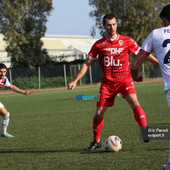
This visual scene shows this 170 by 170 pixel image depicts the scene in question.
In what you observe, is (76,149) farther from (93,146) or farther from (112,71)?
(112,71)

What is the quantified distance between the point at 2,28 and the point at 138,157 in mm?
38429

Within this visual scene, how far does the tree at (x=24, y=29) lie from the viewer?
41750mm

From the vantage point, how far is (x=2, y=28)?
42031 mm

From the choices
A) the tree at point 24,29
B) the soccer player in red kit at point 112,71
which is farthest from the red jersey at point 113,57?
the tree at point 24,29

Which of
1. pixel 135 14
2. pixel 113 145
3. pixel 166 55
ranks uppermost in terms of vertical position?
pixel 135 14

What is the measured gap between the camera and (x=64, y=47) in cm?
5869

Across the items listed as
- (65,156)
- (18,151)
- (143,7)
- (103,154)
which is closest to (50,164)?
(65,156)

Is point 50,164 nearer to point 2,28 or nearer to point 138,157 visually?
point 138,157

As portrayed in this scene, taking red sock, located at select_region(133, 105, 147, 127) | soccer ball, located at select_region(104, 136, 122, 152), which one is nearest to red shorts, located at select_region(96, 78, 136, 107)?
red sock, located at select_region(133, 105, 147, 127)

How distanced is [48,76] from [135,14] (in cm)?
1482

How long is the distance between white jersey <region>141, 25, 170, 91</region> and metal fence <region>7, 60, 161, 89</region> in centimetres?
3524

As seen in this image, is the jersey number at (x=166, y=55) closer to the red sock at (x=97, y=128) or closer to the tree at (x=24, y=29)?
the red sock at (x=97, y=128)

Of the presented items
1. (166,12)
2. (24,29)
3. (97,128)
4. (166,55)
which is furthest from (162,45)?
(24,29)

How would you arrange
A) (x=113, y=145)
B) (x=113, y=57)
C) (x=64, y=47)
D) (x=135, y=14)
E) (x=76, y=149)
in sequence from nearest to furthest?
(x=113, y=145), (x=113, y=57), (x=76, y=149), (x=135, y=14), (x=64, y=47)
